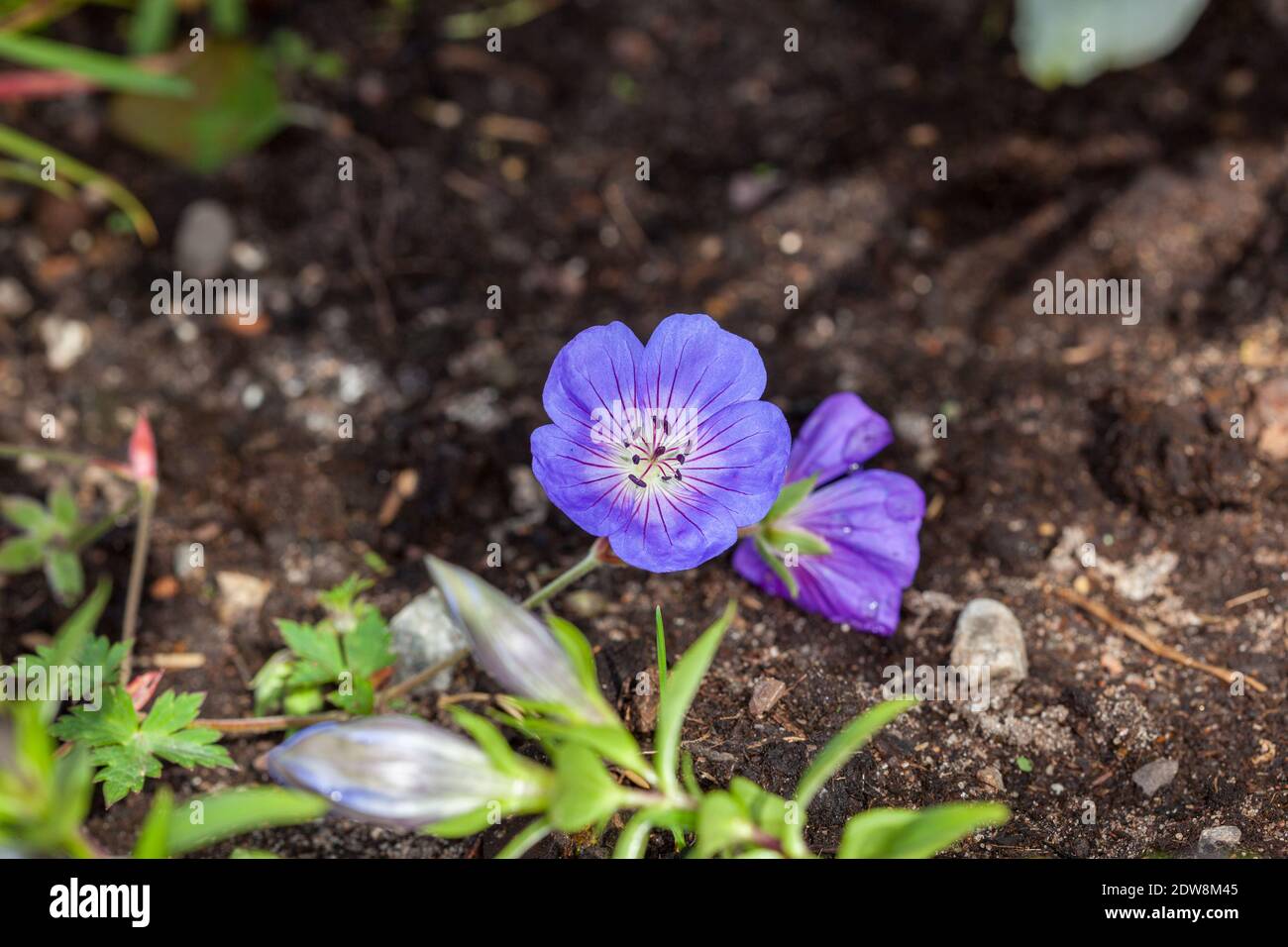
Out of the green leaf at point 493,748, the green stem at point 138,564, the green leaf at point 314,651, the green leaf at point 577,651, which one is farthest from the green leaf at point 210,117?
the green leaf at point 493,748

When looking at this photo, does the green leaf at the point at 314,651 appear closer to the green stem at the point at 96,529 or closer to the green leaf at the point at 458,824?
the green stem at the point at 96,529

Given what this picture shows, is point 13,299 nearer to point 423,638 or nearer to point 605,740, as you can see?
point 423,638

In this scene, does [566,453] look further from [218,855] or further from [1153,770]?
[1153,770]

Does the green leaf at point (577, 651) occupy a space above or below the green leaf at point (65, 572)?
below

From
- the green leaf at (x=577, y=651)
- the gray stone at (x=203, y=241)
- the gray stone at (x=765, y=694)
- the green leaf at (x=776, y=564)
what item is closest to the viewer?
the green leaf at (x=577, y=651)

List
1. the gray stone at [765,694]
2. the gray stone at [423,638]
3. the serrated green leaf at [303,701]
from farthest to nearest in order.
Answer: the gray stone at [423,638]
the serrated green leaf at [303,701]
the gray stone at [765,694]

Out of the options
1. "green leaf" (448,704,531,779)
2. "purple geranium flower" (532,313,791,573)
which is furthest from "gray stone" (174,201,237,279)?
"green leaf" (448,704,531,779)
